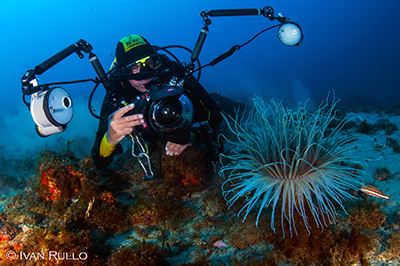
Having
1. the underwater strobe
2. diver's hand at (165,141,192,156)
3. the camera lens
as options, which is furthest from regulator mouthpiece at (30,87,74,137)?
diver's hand at (165,141,192,156)

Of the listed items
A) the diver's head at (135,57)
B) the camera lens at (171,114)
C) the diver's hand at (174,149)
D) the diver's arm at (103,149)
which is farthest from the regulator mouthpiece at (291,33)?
the diver's arm at (103,149)

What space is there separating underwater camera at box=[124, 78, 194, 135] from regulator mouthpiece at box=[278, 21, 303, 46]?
1.52 m

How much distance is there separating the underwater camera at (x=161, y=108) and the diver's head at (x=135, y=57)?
1.12 m

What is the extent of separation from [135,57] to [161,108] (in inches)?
66.9

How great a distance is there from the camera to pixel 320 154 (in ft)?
→ 8.01

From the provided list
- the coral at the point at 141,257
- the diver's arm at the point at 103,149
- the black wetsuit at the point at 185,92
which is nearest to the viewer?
the coral at the point at 141,257

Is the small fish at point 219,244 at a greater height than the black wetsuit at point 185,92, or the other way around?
the black wetsuit at point 185,92

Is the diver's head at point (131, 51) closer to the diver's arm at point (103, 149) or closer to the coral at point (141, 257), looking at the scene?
the diver's arm at point (103, 149)

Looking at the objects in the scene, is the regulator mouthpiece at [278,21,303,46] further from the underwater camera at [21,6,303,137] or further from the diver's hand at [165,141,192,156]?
the diver's hand at [165,141,192,156]

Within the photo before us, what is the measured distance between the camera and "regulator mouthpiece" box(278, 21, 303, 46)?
9.58ft

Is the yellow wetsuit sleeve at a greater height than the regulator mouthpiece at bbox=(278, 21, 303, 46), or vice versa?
the regulator mouthpiece at bbox=(278, 21, 303, 46)

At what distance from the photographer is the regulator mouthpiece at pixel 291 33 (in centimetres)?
292

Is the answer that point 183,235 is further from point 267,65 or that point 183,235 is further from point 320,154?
point 267,65

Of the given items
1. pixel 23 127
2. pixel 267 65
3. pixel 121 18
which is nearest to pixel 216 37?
pixel 267 65
